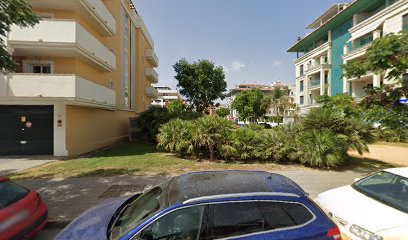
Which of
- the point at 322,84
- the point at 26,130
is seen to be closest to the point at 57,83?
the point at 26,130

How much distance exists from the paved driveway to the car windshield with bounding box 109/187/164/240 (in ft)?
26.5

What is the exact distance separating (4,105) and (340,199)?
48.3 feet

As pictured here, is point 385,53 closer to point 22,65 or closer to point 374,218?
point 374,218

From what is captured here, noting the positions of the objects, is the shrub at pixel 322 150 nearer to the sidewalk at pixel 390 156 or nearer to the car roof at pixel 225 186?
the sidewalk at pixel 390 156

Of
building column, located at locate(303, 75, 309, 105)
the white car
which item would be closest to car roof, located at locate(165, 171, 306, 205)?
the white car

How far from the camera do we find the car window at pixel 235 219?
210cm

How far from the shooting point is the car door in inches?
82.0

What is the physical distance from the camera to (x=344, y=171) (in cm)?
833

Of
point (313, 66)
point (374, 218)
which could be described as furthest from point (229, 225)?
point (313, 66)

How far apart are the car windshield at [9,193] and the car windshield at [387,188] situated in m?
6.32

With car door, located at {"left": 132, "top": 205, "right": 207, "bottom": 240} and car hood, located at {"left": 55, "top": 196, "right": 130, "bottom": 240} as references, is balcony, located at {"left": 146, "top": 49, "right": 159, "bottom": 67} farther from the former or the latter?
car door, located at {"left": 132, "top": 205, "right": 207, "bottom": 240}

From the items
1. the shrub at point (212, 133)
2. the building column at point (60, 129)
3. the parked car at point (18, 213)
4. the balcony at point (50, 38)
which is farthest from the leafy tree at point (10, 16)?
the shrub at point (212, 133)

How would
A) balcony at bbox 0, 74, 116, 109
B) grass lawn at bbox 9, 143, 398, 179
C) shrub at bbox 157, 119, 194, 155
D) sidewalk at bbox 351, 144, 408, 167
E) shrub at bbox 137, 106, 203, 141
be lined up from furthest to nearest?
shrub at bbox 137, 106, 203, 141 < sidewalk at bbox 351, 144, 408, 167 < shrub at bbox 157, 119, 194, 155 < balcony at bbox 0, 74, 116, 109 < grass lawn at bbox 9, 143, 398, 179

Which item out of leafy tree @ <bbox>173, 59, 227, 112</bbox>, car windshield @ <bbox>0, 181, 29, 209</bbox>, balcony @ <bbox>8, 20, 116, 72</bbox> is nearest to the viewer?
car windshield @ <bbox>0, 181, 29, 209</bbox>
